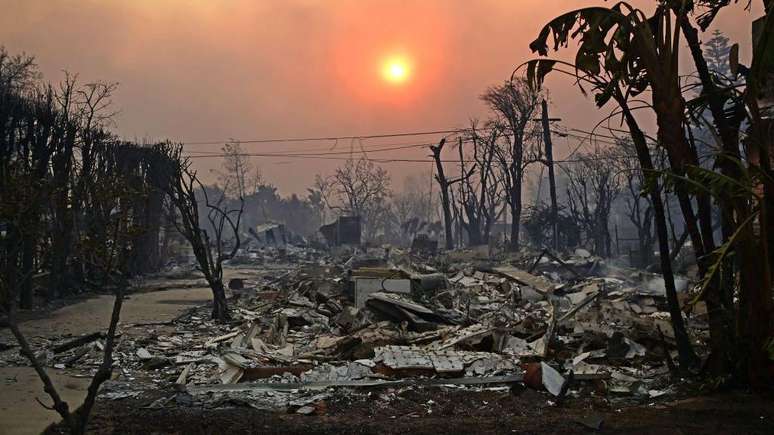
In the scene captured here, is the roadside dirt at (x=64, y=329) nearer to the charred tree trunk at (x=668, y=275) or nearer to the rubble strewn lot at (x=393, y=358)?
the rubble strewn lot at (x=393, y=358)

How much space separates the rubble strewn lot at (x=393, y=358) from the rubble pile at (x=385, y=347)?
0.03 meters

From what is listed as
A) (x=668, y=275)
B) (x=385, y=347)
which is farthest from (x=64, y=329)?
(x=668, y=275)

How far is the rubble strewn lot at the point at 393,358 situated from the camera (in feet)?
21.4

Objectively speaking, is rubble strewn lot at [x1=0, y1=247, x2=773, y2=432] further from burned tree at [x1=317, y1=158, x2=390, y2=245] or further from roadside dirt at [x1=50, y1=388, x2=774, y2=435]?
burned tree at [x1=317, y1=158, x2=390, y2=245]

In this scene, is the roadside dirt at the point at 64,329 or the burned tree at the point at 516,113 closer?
the roadside dirt at the point at 64,329

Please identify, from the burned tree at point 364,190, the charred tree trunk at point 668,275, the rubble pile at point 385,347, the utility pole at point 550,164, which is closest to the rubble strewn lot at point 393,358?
the rubble pile at point 385,347

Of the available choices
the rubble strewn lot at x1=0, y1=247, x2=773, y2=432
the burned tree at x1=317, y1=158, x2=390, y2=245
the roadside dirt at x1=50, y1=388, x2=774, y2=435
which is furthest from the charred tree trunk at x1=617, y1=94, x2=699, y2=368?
the burned tree at x1=317, y1=158, x2=390, y2=245

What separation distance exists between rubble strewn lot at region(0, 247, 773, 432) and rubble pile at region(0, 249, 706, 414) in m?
0.03

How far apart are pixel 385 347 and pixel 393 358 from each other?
0.72 meters

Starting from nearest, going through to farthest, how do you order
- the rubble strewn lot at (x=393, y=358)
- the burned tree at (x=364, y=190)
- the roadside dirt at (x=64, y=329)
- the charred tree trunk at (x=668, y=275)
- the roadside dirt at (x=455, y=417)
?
1. the roadside dirt at (x=455, y=417)
2. the roadside dirt at (x=64, y=329)
3. the rubble strewn lot at (x=393, y=358)
4. the charred tree trunk at (x=668, y=275)
5. the burned tree at (x=364, y=190)

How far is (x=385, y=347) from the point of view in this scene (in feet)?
28.7

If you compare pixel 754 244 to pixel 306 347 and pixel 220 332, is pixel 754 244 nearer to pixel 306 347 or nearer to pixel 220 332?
pixel 306 347

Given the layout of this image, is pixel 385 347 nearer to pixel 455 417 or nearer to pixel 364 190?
pixel 455 417

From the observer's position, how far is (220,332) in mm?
11320
